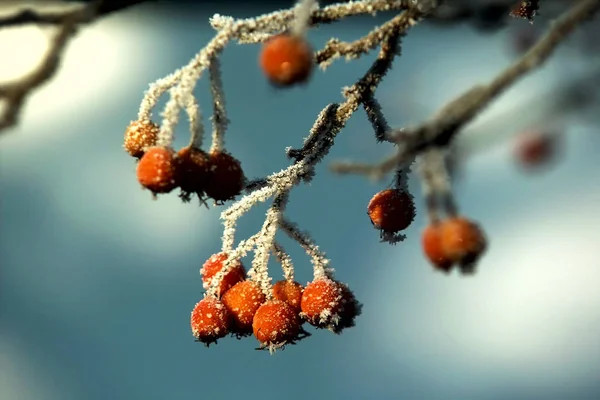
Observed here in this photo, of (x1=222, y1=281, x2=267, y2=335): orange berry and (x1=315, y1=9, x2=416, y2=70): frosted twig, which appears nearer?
(x1=315, y1=9, x2=416, y2=70): frosted twig

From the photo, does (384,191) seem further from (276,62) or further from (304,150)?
(276,62)

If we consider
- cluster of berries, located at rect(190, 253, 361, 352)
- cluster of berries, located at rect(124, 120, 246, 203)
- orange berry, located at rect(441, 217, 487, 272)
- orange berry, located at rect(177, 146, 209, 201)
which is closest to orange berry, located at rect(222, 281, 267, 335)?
cluster of berries, located at rect(190, 253, 361, 352)

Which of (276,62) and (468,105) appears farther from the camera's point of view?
(276,62)

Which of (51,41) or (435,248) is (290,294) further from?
(51,41)

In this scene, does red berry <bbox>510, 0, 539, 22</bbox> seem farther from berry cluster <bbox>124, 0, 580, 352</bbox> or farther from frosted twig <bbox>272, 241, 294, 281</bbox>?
frosted twig <bbox>272, 241, 294, 281</bbox>

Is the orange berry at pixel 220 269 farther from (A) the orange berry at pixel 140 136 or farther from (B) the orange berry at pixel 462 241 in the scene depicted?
(B) the orange berry at pixel 462 241

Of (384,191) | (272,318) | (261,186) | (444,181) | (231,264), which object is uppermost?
(384,191)

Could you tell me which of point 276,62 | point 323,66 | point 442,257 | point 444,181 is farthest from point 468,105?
point 323,66

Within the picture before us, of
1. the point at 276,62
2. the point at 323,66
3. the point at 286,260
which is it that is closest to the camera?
the point at 276,62
